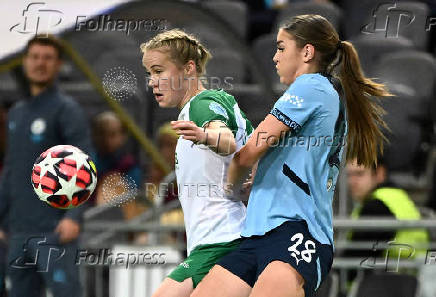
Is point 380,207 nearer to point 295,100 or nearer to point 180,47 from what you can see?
point 180,47

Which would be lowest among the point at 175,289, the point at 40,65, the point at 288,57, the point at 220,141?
the point at 175,289

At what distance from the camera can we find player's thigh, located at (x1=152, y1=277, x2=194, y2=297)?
12.5 feet

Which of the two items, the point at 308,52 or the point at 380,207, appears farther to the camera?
the point at 380,207

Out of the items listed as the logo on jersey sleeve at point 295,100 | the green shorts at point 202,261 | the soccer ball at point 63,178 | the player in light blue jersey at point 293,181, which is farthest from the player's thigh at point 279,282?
the soccer ball at point 63,178

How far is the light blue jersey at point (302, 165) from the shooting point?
363 centimetres

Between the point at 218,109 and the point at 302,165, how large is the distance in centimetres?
42

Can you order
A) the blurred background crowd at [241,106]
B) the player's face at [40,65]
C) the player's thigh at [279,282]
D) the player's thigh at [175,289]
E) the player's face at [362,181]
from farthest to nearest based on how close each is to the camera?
the player's face at [362,181], the blurred background crowd at [241,106], the player's face at [40,65], the player's thigh at [175,289], the player's thigh at [279,282]

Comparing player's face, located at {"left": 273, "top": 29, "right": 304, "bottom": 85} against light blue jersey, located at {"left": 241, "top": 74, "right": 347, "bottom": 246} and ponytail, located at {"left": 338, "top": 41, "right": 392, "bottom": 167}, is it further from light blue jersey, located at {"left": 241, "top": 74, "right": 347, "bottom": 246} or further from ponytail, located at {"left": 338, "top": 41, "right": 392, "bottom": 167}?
ponytail, located at {"left": 338, "top": 41, "right": 392, "bottom": 167}

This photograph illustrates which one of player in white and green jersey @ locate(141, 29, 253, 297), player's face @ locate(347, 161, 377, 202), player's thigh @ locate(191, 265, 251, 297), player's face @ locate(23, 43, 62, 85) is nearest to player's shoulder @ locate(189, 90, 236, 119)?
player in white and green jersey @ locate(141, 29, 253, 297)

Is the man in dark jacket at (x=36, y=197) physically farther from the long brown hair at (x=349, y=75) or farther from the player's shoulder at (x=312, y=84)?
the player's shoulder at (x=312, y=84)

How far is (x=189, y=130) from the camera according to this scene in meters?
3.53

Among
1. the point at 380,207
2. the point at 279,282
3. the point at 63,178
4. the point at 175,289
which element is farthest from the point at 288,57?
the point at 380,207

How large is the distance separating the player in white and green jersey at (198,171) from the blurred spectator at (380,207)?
8.52ft

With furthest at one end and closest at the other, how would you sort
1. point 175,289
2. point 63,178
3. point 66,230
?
point 66,230, point 63,178, point 175,289
